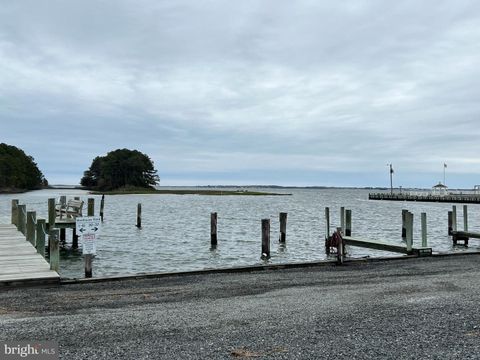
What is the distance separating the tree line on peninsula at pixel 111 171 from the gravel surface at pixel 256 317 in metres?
151

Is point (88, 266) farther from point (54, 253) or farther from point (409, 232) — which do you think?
point (409, 232)

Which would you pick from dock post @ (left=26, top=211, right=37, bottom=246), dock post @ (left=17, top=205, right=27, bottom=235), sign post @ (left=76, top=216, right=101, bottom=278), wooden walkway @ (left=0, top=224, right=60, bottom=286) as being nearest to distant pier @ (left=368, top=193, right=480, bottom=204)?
dock post @ (left=17, top=205, right=27, bottom=235)

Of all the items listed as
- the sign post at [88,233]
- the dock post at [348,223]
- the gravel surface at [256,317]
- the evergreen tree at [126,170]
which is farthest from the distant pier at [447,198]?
the sign post at [88,233]

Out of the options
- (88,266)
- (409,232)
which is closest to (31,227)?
(88,266)

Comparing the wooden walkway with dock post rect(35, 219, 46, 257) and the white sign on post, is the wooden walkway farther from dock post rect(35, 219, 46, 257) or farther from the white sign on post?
the white sign on post

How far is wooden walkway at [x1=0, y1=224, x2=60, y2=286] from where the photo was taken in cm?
1084

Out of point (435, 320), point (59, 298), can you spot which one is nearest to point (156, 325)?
point (59, 298)

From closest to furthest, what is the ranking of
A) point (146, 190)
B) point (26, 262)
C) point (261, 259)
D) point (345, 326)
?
point (345, 326), point (26, 262), point (261, 259), point (146, 190)

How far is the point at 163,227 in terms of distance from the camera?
39.4 m

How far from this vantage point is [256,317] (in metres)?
7.53

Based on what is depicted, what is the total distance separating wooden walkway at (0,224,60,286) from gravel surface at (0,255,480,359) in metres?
0.36

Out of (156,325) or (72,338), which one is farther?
(156,325)

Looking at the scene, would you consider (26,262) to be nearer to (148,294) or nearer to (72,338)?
(148,294)

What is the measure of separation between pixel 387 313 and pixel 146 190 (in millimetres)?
158927
